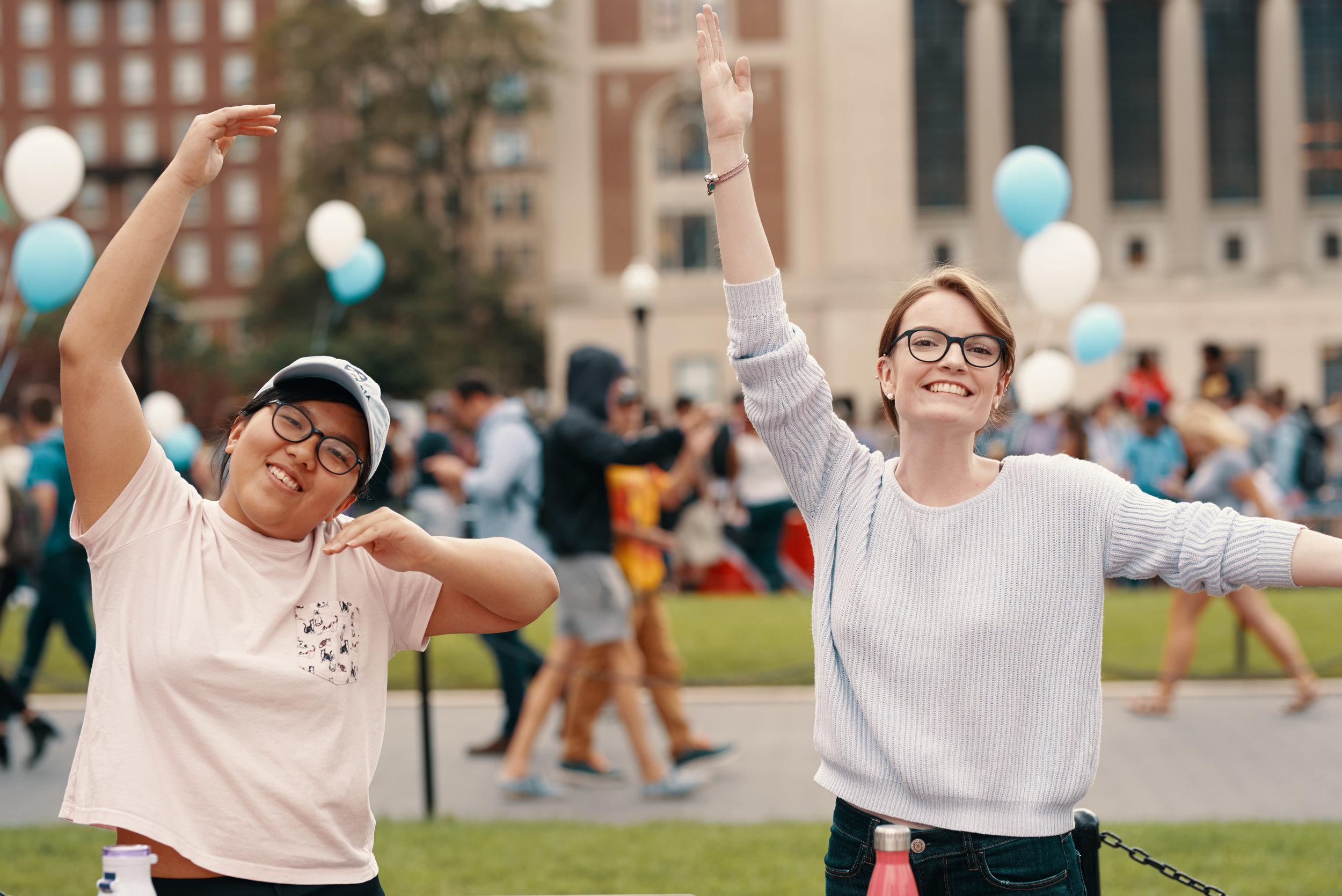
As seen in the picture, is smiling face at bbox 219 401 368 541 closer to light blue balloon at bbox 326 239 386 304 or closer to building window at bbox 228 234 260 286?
light blue balloon at bbox 326 239 386 304

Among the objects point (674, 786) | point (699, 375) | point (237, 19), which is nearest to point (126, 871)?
point (674, 786)

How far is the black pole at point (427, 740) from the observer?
5.88m

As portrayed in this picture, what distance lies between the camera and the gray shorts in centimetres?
658

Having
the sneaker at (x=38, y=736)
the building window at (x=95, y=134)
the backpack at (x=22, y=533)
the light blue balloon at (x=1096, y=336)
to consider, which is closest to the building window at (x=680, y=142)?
the light blue balloon at (x=1096, y=336)

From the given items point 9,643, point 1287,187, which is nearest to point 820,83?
point 1287,187

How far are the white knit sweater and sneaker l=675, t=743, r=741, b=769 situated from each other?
174 inches

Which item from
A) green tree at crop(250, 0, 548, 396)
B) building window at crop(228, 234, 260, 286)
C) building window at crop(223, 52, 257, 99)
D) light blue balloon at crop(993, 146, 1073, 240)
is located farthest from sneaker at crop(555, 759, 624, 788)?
building window at crop(228, 234, 260, 286)

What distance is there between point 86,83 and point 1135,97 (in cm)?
5049

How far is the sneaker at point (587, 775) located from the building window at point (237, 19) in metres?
65.3

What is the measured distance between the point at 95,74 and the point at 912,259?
44.9 meters

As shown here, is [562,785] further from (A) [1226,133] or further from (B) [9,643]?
(A) [1226,133]

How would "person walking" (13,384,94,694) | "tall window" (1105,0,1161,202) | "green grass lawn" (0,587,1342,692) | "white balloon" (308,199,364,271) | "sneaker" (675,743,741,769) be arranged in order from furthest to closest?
1. "tall window" (1105,0,1161,202)
2. "white balloon" (308,199,364,271)
3. "green grass lawn" (0,587,1342,692)
4. "person walking" (13,384,94,694)
5. "sneaker" (675,743,741,769)

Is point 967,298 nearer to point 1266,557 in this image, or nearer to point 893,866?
point 1266,557

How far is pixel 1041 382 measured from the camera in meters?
11.9
